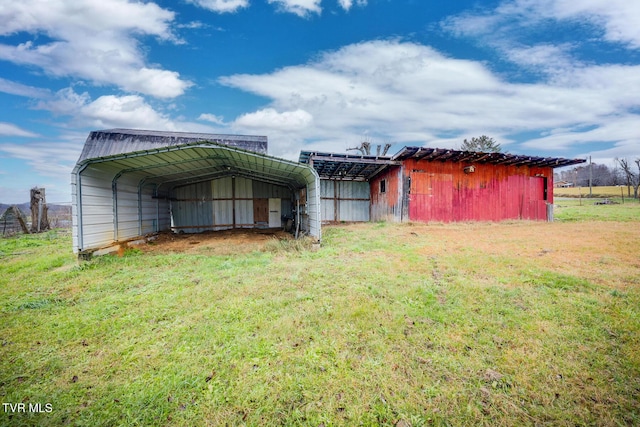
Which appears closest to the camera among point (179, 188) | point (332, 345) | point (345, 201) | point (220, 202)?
point (332, 345)

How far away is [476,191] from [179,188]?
16432mm

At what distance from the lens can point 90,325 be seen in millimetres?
3633

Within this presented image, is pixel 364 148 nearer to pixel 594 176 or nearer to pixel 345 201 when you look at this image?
pixel 345 201

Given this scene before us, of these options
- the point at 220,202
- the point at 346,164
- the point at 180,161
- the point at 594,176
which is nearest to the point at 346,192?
the point at 346,164

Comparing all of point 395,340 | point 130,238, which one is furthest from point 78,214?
point 395,340

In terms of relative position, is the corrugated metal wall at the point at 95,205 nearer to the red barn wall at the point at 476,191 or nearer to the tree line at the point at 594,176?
the red barn wall at the point at 476,191

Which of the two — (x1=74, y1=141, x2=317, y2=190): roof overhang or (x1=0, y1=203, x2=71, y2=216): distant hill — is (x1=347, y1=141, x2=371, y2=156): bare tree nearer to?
(x1=74, y1=141, x2=317, y2=190): roof overhang

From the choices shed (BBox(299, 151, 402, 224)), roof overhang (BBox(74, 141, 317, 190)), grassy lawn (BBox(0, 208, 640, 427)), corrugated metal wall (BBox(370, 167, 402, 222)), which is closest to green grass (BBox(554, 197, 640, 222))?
corrugated metal wall (BBox(370, 167, 402, 222))

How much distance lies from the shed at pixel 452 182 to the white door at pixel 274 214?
11.1 ft

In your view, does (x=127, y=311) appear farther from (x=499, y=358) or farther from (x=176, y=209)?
(x=176, y=209)

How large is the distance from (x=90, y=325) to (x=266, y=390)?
295cm

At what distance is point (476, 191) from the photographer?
14.2 meters

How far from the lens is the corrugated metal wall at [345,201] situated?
54.5 ft

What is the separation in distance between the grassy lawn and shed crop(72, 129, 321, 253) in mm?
2850
